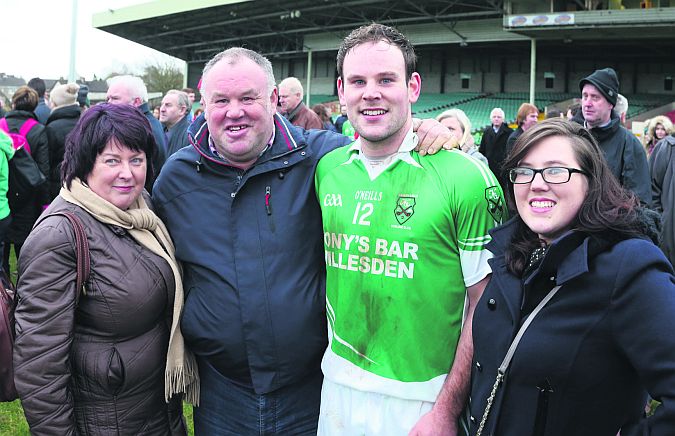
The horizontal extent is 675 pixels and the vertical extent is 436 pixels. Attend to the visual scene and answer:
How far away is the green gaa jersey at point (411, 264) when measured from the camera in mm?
2074

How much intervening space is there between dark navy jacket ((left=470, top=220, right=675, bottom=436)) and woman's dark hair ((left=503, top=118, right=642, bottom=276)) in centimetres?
6

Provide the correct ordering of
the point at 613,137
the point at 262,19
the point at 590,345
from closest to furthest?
the point at 590,345 < the point at 613,137 < the point at 262,19

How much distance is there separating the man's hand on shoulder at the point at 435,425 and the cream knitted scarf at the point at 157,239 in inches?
39.4

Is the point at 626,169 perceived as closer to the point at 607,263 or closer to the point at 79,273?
the point at 607,263

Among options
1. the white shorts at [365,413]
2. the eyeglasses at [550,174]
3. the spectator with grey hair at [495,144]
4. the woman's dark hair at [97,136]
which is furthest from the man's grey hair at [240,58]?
the spectator with grey hair at [495,144]

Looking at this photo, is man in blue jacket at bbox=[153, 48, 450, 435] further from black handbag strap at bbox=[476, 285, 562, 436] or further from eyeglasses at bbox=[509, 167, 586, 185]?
black handbag strap at bbox=[476, 285, 562, 436]

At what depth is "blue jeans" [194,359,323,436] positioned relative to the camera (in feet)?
7.95

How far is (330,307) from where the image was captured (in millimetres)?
2350

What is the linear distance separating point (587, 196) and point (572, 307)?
36cm

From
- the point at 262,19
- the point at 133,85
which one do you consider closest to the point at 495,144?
the point at 133,85

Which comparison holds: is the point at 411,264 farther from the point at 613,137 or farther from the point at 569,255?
the point at 613,137

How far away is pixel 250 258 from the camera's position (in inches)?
93.3

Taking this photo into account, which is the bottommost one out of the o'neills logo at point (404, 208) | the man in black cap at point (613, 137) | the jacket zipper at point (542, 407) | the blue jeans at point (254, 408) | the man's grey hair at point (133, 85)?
the blue jeans at point (254, 408)

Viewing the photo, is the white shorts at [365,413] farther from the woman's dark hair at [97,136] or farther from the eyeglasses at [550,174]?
the woman's dark hair at [97,136]
